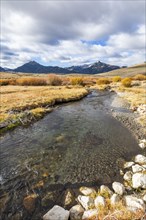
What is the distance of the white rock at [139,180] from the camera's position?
10.4 meters

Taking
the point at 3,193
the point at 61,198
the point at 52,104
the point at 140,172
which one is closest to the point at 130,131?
the point at 140,172

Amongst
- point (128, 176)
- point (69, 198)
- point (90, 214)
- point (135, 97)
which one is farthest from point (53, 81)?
point (90, 214)

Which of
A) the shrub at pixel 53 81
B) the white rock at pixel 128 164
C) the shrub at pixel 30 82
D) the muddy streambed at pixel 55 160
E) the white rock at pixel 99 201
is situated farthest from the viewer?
the shrub at pixel 53 81

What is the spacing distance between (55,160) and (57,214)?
5481 mm

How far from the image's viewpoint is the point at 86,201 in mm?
9328

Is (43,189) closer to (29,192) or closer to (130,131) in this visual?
(29,192)

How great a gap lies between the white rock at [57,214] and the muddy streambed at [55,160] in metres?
0.50

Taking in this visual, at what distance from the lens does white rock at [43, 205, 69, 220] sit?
8.35 metres

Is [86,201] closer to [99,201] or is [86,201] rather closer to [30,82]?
[99,201]

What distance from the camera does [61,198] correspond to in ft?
32.5

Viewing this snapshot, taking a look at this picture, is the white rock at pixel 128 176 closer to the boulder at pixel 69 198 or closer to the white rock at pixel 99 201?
the white rock at pixel 99 201

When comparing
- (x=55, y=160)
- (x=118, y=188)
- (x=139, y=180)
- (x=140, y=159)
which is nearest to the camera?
(x=118, y=188)

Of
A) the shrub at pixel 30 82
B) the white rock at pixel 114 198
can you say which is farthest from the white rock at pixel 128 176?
the shrub at pixel 30 82

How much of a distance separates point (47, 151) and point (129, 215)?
8.85 metres
